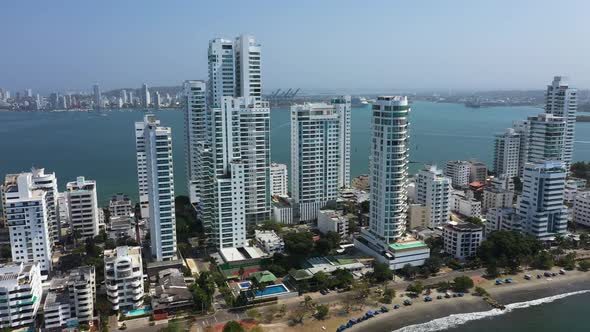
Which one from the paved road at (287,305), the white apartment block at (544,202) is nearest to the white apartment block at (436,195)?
the white apartment block at (544,202)

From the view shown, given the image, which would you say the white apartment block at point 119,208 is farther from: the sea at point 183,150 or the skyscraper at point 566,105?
the skyscraper at point 566,105

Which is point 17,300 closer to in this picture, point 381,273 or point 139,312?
point 139,312

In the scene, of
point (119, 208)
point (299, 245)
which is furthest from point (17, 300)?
point (119, 208)

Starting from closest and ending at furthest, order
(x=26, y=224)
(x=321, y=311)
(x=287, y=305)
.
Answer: (x=321, y=311)
(x=287, y=305)
(x=26, y=224)

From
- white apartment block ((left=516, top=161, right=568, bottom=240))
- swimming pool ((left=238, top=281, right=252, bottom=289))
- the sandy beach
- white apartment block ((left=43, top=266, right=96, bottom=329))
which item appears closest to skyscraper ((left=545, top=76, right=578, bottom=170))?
white apartment block ((left=516, top=161, right=568, bottom=240))

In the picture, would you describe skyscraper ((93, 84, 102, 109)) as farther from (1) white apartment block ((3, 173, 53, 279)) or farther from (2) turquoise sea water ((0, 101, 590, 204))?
(1) white apartment block ((3, 173, 53, 279))
